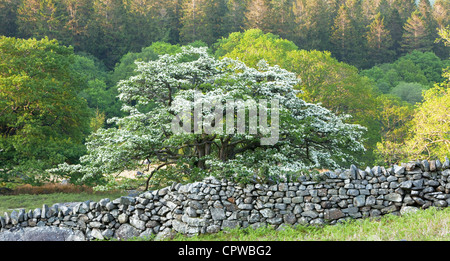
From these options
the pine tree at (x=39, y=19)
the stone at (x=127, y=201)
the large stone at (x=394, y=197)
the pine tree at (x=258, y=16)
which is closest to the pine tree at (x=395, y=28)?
the pine tree at (x=258, y=16)

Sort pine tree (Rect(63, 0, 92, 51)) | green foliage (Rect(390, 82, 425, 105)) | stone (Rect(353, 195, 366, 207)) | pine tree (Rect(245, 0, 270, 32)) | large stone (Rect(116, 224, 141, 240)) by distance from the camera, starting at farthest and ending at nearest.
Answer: pine tree (Rect(245, 0, 270, 32)) < pine tree (Rect(63, 0, 92, 51)) < green foliage (Rect(390, 82, 425, 105)) < large stone (Rect(116, 224, 141, 240)) < stone (Rect(353, 195, 366, 207))

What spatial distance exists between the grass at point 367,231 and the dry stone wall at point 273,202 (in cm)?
32

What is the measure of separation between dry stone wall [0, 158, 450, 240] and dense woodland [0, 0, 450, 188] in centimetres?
510

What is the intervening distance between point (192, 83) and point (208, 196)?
7802mm

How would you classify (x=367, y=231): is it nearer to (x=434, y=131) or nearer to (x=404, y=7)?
(x=434, y=131)

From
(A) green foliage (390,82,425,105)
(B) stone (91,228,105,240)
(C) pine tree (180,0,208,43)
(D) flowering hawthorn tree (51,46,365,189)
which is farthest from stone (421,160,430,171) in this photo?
(C) pine tree (180,0,208,43)

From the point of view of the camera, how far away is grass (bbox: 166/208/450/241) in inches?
345

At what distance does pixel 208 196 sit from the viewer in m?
11.5

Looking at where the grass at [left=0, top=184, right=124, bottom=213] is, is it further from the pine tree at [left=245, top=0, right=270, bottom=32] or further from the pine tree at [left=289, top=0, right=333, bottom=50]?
the pine tree at [left=289, top=0, right=333, bottom=50]

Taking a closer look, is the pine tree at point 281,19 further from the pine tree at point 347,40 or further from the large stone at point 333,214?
the large stone at point 333,214

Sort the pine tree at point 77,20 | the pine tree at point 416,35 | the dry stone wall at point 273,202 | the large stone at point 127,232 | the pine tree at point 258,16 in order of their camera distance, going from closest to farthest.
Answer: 1. the dry stone wall at point 273,202
2. the large stone at point 127,232
3. the pine tree at point 77,20
4. the pine tree at point 258,16
5. the pine tree at point 416,35

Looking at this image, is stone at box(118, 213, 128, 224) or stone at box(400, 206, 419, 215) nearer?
stone at box(400, 206, 419, 215)

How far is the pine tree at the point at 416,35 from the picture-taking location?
80.9m
